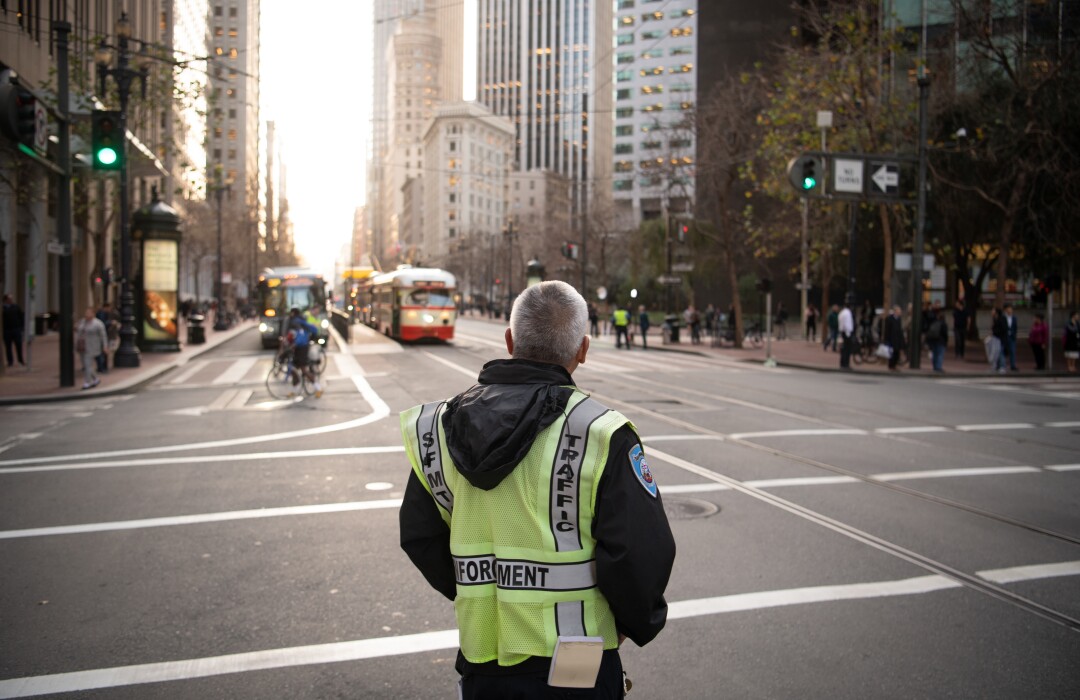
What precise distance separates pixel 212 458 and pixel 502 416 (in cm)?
907

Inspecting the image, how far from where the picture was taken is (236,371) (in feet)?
78.5

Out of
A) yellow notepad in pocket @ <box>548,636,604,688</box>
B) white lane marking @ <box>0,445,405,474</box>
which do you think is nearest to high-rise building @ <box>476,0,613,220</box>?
white lane marking @ <box>0,445,405,474</box>

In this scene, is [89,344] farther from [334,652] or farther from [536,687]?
[536,687]

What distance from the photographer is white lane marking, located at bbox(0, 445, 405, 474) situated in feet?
32.7

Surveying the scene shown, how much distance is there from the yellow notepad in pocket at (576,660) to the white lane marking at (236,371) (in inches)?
775

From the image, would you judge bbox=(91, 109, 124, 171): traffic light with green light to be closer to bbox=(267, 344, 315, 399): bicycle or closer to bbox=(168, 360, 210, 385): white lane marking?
bbox=(168, 360, 210, 385): white lane marking

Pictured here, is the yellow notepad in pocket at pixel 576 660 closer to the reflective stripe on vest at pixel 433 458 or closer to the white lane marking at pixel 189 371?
the reflective stripe on vest at pixel 433 458

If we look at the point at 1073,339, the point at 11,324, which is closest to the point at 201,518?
the point at 11,324

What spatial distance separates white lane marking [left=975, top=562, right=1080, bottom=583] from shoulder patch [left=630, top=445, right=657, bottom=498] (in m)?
4.68

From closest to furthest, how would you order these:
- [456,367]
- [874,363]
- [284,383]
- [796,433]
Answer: [796,433]
[284,383]
[456,367]
[874,363]

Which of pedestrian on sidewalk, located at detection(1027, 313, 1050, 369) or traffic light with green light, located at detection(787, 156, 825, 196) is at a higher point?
traffic light with green light, located at detection(787, 156, 825, 196)

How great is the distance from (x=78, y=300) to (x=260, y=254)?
4653 cm

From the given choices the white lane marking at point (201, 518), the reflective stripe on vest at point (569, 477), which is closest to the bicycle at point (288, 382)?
the white lane marking at point (201, 518)

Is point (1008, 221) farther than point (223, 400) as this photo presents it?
Yes
